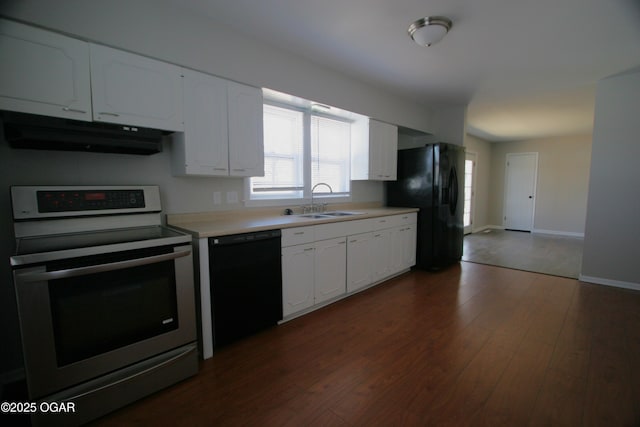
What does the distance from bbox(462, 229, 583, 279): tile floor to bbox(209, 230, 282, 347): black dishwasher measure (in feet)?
12.6

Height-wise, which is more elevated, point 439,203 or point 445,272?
point 439,203

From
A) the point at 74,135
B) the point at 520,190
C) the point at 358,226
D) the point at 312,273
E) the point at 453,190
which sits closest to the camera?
the point at 74,135

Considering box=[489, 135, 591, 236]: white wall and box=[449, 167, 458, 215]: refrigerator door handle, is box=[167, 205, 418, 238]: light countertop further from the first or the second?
box=[489, 135, 591, 236]: white wall

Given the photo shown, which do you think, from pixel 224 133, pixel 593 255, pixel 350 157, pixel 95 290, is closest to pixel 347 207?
pixel 350 157

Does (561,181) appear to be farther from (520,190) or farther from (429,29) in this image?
(429,29)

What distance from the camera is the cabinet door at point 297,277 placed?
2.50 meters

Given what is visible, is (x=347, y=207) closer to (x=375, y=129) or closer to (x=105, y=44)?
(x=375, y=129)

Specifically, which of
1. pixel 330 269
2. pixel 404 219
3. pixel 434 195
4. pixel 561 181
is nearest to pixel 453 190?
pixel 434 195

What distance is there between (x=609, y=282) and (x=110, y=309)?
533 cm

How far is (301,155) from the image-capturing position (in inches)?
133

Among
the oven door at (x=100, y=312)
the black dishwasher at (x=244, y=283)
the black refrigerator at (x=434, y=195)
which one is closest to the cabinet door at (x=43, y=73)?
the oven door at (x=100, y=312)

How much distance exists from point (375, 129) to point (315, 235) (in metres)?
2.00

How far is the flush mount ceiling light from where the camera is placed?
7.37ft

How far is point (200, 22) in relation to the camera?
2191 mm
